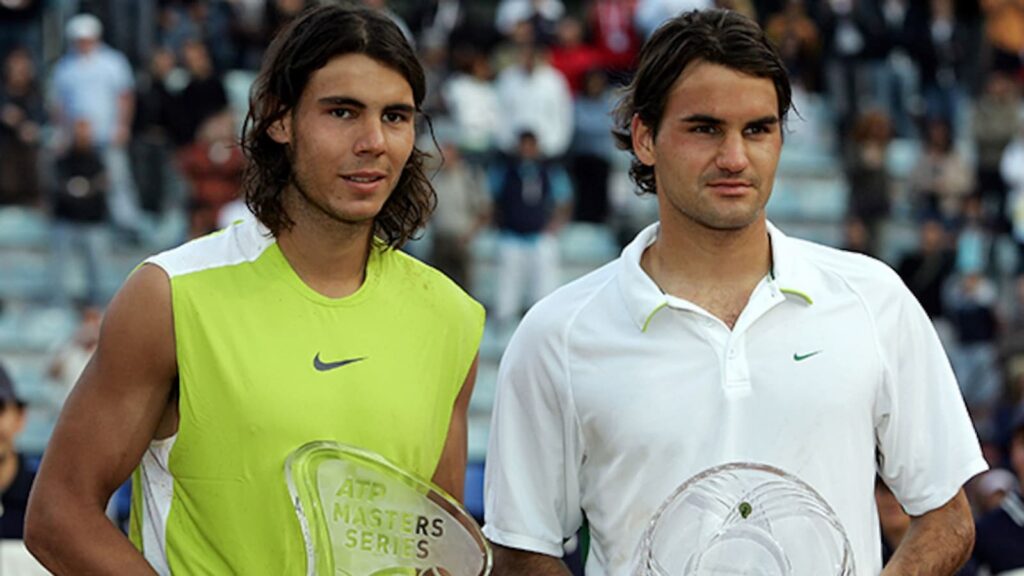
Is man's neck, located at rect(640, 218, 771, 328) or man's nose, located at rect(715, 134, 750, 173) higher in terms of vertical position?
man's nose, located at rect(715, 134, 750, 173)

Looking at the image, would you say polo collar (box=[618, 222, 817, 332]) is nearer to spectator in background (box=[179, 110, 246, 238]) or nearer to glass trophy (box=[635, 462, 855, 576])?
glass trophy (box=[635, 462, 855, 576])

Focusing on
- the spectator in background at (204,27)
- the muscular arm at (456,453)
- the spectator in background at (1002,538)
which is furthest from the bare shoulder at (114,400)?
the spectator in background at (204,27)

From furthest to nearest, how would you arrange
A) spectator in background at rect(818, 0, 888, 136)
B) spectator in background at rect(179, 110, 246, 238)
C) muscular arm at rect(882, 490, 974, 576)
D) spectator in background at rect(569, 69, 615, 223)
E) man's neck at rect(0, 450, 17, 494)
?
spectator in background at rect(818, 0, 888, 136) < spectator in background at rect(569, 69, 615, 223) < spectator in background at rect(179, 110, 246, 238) < man's neck at rect(0, 450, 17, 494) < muscular arm at rect(882, 490, 974, 576)

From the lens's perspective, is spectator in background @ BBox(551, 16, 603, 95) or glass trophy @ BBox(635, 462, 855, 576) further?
spectator in background @ BBox(551, 16, 603, 95)

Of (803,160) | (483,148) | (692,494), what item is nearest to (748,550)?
(692,494)

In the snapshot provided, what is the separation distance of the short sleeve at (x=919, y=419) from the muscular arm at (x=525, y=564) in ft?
2.41

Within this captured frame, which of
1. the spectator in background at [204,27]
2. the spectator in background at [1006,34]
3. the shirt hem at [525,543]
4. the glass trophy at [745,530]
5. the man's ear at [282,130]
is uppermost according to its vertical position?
the man's ear at [282,130]

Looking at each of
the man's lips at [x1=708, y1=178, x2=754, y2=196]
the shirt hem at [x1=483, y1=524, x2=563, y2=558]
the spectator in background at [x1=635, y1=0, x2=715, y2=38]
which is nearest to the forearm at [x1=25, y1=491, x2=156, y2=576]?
the shirt hem at [x1=483, y1=524, x2=563, y2=558]

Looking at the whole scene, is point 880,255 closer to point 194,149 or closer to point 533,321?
point 194,149

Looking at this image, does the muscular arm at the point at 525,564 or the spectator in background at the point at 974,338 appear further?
the spectator in background at the point at 974,338

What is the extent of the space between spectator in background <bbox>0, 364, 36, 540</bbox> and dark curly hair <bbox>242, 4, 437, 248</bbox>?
2.90 meters

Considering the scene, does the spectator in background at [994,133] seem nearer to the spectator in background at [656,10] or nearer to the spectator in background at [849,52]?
the spectator in background at [849,52]

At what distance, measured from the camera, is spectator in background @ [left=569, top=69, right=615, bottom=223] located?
15.9 meters

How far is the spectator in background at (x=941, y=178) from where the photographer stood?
16.3m
